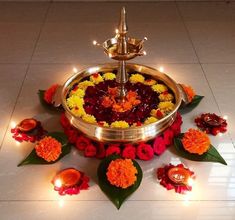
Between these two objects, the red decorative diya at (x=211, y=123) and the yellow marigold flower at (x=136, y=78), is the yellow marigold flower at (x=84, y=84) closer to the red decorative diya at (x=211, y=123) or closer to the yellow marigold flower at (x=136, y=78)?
the yellow marigold flower at (x=136, y=78)

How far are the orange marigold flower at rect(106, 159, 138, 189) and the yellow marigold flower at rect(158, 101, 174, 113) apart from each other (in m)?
0.34

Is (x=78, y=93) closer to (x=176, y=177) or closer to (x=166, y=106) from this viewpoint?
(x=166, y=106)

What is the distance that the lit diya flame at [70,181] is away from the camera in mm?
1267

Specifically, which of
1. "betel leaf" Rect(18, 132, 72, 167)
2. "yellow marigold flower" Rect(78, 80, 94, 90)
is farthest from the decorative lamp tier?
"betel leaf" Rect(18, 132, 72, 167)

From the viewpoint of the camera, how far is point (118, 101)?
1531 millimetres

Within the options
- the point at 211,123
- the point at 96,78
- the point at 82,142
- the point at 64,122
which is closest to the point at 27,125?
the point at 64,122

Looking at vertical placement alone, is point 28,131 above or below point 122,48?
below

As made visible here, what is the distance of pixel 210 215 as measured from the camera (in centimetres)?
121

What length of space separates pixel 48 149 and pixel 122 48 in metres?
0.47

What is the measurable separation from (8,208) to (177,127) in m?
0.72

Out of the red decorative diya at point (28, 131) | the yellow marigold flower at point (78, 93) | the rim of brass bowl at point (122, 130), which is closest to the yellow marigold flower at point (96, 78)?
the yellow marigold flower at point (78, 93)

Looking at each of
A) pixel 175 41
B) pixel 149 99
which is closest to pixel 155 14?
pixel 175 41

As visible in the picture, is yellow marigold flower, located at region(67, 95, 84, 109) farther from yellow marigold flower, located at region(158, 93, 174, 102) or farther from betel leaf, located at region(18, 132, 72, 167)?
yellow marigold flower, located at region(158, 93, 174, 102)

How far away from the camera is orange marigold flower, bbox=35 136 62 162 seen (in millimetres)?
1353
